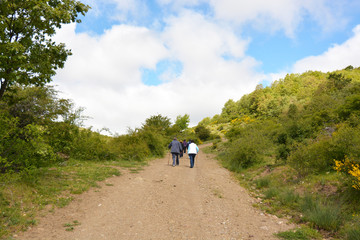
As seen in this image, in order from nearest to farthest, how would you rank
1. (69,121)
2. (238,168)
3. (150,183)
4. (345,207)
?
1. (345,207)
2. (150,183)
3. (69,121)
4. (238,168)

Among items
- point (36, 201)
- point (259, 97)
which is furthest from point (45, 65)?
point (259, 97)

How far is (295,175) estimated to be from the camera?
31.0ft

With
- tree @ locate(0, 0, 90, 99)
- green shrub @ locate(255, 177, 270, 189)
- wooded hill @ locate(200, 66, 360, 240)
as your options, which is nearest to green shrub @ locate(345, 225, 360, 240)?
wooded hill @ locate(200, 66, 360, 240)

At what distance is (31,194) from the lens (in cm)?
606

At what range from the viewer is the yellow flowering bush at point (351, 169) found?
18.3ft

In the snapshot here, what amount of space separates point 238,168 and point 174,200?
27.5 feet

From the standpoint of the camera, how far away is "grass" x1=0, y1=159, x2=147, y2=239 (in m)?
4.65

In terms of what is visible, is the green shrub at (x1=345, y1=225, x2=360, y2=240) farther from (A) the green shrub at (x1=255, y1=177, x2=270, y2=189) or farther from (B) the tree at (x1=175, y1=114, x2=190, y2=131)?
(B) the tree at (x1=175, y1=114, x2=190, y2=131)

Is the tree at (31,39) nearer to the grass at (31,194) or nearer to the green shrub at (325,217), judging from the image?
the grass at (31,194)

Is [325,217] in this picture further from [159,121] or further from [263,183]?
[159,121]

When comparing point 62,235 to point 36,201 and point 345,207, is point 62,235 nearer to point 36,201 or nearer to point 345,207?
point 36,201

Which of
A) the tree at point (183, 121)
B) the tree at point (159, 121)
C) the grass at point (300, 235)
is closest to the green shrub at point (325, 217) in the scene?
the grass at point (300, 235)

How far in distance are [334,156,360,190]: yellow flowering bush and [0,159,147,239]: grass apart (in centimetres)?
766

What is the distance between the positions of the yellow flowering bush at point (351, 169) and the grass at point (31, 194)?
302 inches
